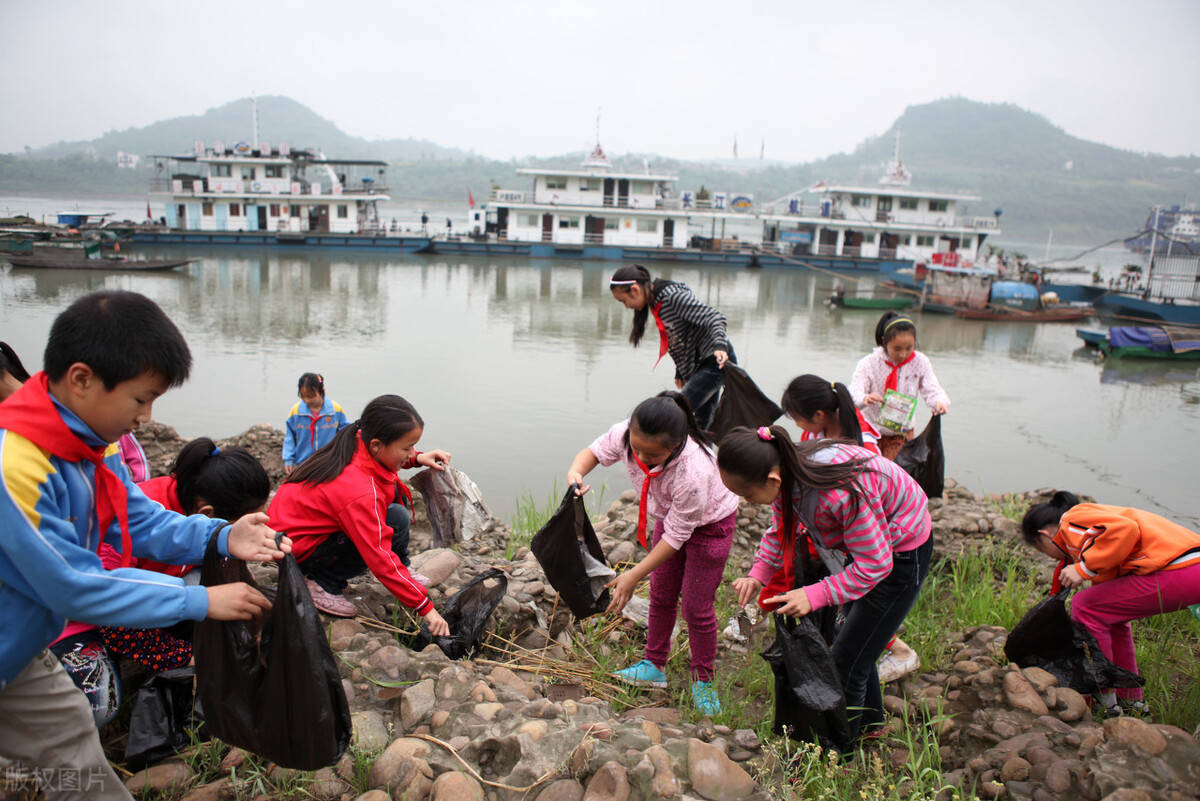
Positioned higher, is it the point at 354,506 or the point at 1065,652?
the point at 354,506

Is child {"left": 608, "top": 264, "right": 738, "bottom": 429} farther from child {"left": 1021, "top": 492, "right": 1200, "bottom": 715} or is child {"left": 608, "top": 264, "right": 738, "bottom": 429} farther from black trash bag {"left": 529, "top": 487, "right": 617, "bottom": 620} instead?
child {"left": 1021, "top": 492, "right": 1200, "bottom": 715}

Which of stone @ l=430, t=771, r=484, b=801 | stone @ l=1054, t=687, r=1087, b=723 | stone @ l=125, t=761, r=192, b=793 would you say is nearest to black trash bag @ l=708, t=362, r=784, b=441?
stone @ l=1054, t=687, r=1087, b=723

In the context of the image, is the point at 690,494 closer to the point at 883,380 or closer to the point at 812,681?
the point at 812,681

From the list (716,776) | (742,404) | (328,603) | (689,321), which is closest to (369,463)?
(328,603)

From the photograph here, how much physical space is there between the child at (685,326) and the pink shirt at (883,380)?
838 millimetres

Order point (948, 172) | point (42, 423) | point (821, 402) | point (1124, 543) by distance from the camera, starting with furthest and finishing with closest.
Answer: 1. point (948, 172)
2. point (821, 402)
3. point (1124, 543)
4. point (42, 423)

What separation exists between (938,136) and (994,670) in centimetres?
22098

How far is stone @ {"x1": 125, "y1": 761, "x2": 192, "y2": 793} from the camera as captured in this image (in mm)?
2111

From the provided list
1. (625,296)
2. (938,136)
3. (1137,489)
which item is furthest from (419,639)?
(938,136)

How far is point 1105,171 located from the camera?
154125 mm

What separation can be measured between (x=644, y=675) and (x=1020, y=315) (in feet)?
68.2

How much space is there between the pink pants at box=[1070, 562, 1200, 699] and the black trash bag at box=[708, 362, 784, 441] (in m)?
2.15

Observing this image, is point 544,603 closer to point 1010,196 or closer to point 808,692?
point 808,692

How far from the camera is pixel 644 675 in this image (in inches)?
124
